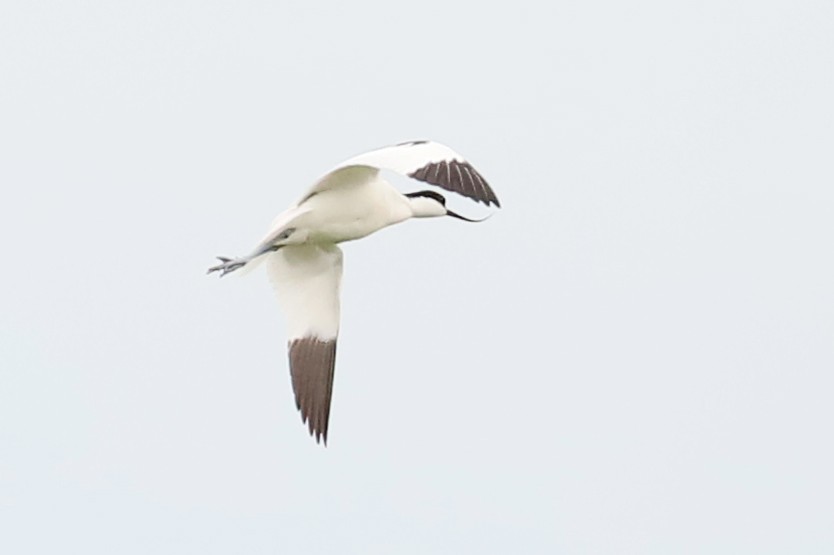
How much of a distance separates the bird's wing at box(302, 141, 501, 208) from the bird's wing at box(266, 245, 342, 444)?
1.42m

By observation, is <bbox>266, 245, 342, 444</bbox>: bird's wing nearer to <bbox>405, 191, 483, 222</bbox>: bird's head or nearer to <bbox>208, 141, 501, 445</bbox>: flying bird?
<bbox>208, 141, 501, 445</bbox>: flying bird

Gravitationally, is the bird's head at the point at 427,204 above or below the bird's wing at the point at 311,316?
above

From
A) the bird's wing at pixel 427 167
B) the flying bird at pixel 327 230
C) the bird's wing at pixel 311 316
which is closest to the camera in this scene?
the bird's wing at pixel 427 167

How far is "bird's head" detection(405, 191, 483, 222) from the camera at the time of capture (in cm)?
1647

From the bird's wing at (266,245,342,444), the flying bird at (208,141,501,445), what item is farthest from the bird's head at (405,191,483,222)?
the bird's wing at (266,245,342,444)

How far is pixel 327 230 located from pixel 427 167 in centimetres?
177

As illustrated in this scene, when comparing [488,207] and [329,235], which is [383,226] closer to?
[329,235]

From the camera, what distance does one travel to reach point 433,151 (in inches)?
566

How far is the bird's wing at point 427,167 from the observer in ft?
44.5

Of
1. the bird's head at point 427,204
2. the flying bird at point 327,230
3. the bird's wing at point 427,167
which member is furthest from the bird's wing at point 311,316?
the bird's wing at point 427,167

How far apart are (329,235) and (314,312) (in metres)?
1.36

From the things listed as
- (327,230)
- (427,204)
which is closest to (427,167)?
(327,230)

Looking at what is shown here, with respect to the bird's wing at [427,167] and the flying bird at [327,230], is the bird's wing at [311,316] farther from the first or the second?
the bird's wing at [427,167]

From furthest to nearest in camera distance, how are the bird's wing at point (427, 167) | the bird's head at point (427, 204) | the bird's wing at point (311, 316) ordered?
the bird's wing at point (311, 316)
the bird's head at point (427, 204)
the bird's wing at point (427, 167)
